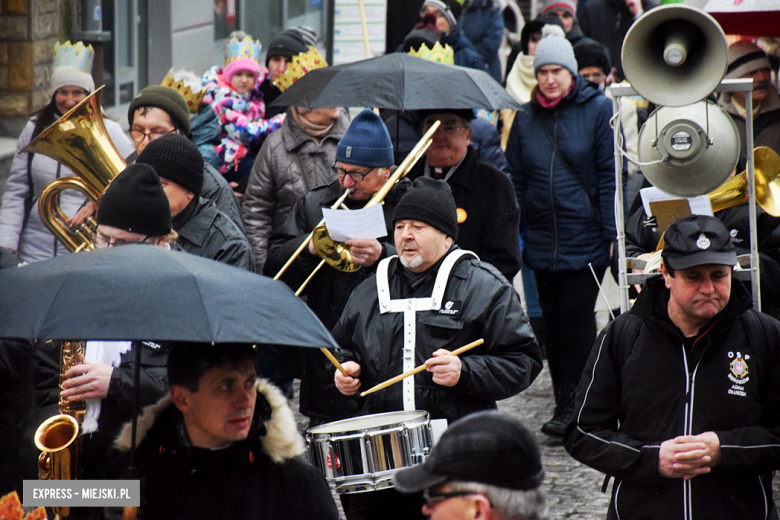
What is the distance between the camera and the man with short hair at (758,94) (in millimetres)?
6316

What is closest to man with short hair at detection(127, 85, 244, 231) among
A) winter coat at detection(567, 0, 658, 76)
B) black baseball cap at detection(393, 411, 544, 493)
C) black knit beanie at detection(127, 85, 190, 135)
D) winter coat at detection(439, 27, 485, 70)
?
black knit beanie at detection(127, 85, 190, 135)

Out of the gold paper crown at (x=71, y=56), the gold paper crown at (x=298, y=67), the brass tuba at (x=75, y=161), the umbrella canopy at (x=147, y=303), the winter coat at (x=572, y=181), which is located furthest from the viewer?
the gold paper crown at (x=71, y=56)

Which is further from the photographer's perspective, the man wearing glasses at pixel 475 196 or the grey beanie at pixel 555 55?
the grey beanie at pixel 555 55

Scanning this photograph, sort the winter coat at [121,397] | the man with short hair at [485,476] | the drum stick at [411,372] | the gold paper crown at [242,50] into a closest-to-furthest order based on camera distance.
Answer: the man with short hair at [485,476], the winter coat at [121,397], the drum stick at [411,372], the gold paper crown at [242,50]

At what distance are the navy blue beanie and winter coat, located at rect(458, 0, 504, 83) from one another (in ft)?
22.8

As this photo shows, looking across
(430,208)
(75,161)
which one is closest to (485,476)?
(430,208)

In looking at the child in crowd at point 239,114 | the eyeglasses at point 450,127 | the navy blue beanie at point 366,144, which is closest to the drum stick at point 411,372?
the navy blue beanie at point 366,144

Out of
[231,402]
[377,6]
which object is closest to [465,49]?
[377,6]

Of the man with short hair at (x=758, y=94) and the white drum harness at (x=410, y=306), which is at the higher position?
the man with short hair at (x=758, y=94)

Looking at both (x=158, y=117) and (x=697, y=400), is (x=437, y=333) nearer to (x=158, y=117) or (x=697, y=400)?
(x=697, y=400)

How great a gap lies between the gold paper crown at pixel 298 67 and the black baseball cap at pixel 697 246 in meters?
4.54

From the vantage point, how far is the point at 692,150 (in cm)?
466

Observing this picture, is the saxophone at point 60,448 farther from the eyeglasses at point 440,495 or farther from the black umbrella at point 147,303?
the eyeglasses at point 440,495

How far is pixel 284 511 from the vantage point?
323cm
